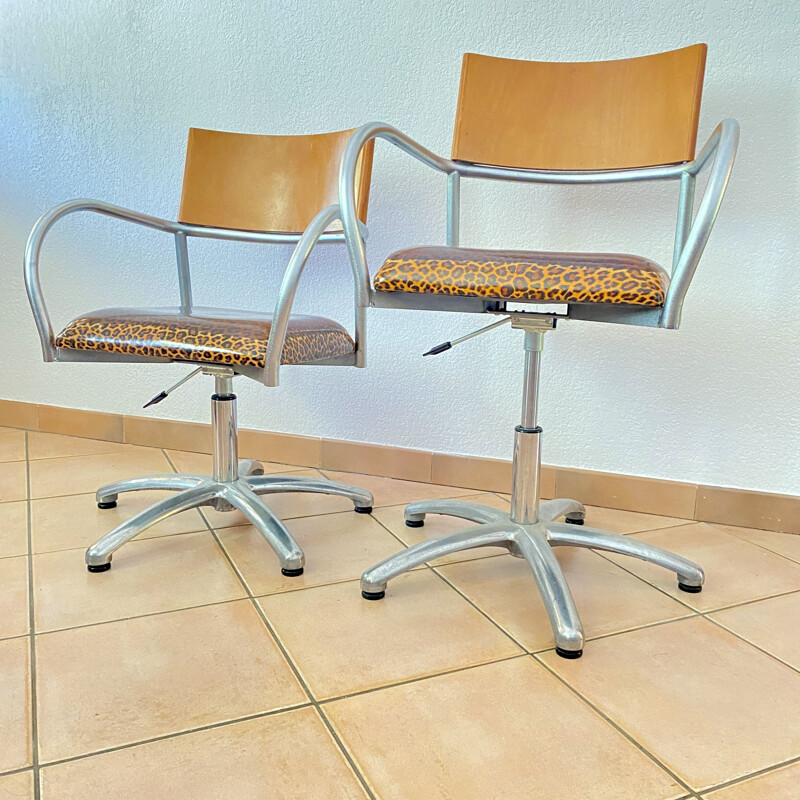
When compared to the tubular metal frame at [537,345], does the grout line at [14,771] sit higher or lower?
lower

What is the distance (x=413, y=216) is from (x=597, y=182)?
0.56 m

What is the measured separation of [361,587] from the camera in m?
1.19

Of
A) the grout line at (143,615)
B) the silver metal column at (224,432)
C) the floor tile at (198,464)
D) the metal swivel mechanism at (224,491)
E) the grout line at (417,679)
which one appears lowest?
the floor tile at (198,464)

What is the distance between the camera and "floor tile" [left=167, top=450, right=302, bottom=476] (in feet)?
6.14

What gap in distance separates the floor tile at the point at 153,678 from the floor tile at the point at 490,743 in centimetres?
12

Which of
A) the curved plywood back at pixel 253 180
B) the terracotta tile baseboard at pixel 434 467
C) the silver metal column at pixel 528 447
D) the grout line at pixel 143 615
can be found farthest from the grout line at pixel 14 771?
the terracotta tile baseboard at pixel 434 467

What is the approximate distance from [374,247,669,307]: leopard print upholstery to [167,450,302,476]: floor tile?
3.38 feet

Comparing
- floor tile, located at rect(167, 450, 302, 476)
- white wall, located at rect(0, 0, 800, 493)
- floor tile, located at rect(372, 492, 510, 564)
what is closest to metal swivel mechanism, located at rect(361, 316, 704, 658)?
floor tile, located at rect(372, 492, 510, 564)

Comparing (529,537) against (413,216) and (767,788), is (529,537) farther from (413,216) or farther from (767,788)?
(413,216)

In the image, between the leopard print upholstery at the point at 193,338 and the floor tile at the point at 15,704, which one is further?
the leopard print upholstery at the point at 193,338

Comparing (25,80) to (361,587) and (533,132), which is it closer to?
(533,132)

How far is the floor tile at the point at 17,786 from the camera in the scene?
715mm

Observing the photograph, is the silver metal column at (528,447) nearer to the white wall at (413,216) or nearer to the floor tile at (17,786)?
the white wall at (413,216)

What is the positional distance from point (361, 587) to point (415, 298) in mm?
506
